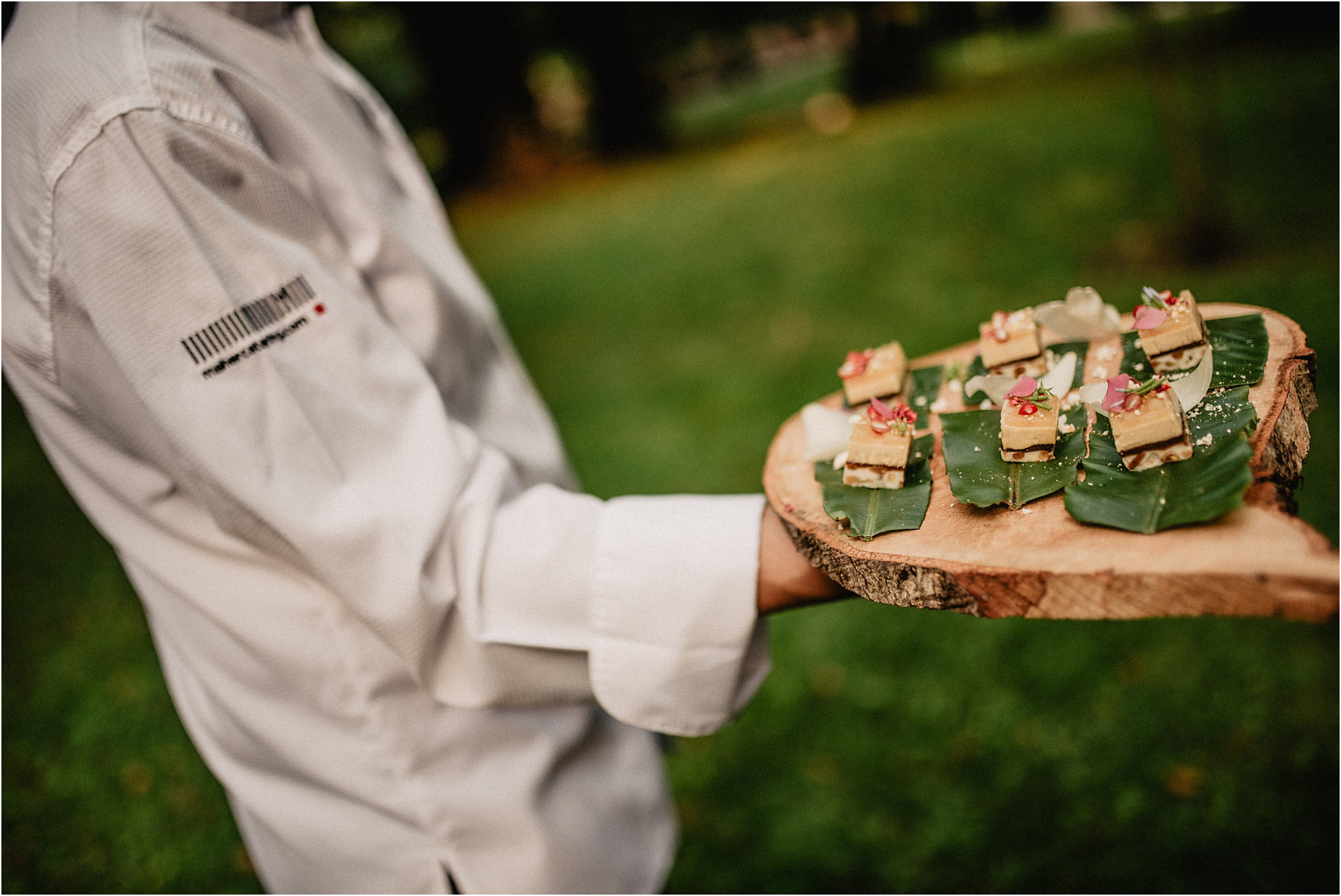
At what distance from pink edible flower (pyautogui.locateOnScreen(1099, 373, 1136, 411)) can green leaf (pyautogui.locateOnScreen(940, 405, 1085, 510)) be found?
76 millimetres

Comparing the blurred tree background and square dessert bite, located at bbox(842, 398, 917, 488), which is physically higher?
square dessert bite, located at bbox(842, 398, 917, 488)

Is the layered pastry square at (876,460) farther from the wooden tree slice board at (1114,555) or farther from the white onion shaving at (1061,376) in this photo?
the white onion shaving at (1061,376)

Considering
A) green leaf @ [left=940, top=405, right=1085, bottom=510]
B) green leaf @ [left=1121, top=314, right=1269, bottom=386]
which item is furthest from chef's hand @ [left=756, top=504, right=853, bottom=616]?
green leaf @ [left=1121, top=314, right=1269, bottom=386]

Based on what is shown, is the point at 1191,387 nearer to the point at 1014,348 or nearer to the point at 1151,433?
the point at 1151,433

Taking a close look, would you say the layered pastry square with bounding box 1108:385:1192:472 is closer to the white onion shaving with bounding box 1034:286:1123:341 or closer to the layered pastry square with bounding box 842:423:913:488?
the layered pastry square with bounding box 842:423:913:488

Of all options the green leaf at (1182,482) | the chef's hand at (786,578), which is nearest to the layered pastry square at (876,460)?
the chef's hand at (786,578)

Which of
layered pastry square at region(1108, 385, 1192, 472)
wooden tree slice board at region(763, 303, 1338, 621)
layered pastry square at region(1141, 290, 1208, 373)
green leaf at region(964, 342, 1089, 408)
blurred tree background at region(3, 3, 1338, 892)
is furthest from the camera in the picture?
blurred tree background at region(3, 3, 1338, 892)

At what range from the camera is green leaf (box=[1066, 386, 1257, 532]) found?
999mm

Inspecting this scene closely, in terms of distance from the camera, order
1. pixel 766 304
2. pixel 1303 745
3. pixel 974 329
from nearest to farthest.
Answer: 1. pixel 1303 745
2. pixel 974 329
3. pixel 766 304

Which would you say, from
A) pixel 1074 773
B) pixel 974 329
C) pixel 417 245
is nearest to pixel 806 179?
pixel 974 329

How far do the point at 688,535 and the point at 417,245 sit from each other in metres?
0.88

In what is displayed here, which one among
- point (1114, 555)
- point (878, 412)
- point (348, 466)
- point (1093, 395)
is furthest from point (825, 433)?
point (348, 466)

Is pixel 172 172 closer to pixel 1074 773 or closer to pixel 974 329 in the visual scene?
pixel 1074 773

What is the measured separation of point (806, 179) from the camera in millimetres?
9992
